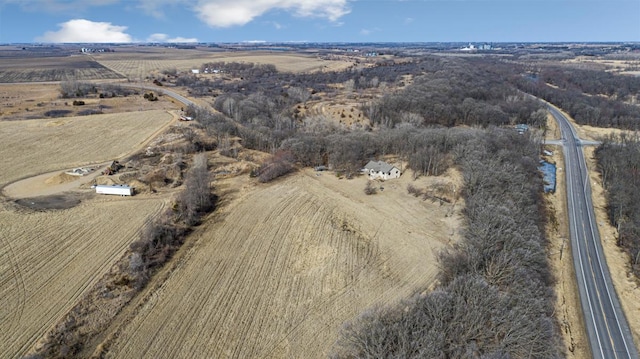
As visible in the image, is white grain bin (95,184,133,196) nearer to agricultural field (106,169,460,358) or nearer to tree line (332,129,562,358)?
agricultural field (106,169,460,358)

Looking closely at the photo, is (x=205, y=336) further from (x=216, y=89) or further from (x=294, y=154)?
(x=216, y=89)

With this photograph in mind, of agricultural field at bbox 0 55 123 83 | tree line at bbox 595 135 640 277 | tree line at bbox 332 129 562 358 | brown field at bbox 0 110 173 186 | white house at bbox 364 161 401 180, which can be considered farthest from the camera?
agricultural field at bbox 0 55 123 83

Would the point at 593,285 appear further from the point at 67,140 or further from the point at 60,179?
the point at 67,140

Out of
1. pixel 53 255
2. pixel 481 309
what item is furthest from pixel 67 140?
pixel 481 309

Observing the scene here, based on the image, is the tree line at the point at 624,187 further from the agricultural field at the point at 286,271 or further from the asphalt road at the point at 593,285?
the agricultural field at the point at 286,271

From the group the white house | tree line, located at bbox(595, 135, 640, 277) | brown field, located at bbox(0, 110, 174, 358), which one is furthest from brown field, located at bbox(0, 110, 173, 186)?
tree line, located at bbox(595, 135, 640, 277)

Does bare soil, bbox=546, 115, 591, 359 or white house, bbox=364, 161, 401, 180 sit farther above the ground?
white house, bbox=364, 161, 401, 180

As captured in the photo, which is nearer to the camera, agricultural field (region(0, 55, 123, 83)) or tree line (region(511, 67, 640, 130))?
tree line (region(511, 67, 640, 130))
